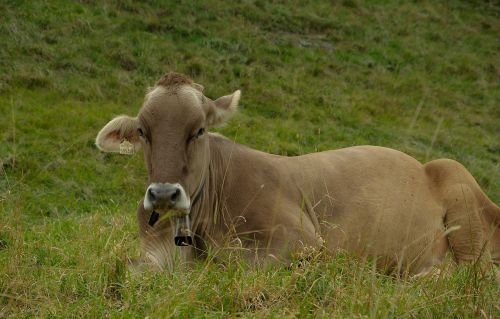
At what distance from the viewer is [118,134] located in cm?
642

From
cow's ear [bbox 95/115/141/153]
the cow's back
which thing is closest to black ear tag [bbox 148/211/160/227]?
cow's ear [bbox 95/115/141/153]

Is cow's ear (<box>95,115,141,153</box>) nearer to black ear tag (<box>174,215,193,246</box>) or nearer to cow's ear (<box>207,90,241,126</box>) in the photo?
cow's ear (<box>207,90,241,126</box>)

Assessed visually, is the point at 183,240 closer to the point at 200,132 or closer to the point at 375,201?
the point at 200,132

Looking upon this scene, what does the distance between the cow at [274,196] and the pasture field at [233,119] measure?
564mm

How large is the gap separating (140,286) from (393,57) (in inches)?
649

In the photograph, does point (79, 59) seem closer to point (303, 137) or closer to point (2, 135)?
point (2, 135)

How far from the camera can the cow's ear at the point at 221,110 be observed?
6238 mm

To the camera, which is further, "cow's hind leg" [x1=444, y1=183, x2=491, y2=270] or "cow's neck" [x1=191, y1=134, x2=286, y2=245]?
"cow's hind leg" [x1=444, y1=183, x2=491, y2=270]

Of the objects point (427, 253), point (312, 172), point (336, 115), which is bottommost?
point (336, 115)

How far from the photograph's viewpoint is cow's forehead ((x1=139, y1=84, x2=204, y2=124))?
5.59 m

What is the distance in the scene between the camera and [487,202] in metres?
7.38

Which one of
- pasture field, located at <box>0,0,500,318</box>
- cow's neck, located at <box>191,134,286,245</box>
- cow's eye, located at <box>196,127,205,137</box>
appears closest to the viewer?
pasture field, located at <box>0,0,500,318</box>

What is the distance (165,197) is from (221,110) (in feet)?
5.24

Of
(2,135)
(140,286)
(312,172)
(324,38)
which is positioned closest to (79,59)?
(2,135)
